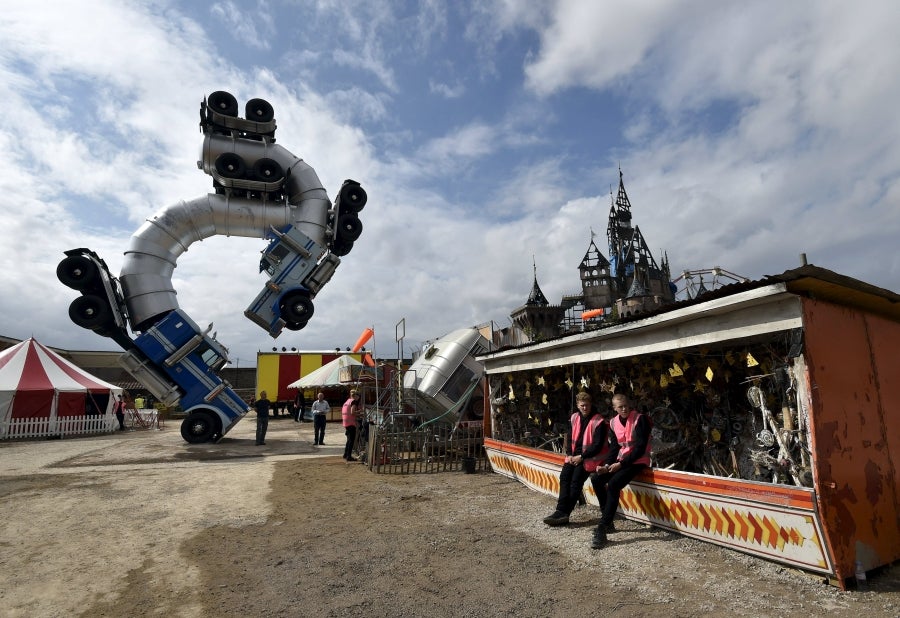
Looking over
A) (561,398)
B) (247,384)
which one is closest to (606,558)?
(561,398)

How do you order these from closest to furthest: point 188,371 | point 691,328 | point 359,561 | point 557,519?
point 359,561, point 691,328, point 557,519, point 188,371

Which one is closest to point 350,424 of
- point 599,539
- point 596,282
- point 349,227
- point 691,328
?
point 599,539

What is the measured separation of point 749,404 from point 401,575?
4.79m

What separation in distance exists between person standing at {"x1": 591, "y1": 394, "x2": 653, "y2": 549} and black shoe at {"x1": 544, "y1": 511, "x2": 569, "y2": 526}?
0.50 metres

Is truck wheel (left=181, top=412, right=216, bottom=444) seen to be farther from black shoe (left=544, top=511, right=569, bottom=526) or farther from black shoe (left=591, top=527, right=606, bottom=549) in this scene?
black shoe (left=591, top=527, right=606, bottom=549)

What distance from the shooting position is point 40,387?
62.3 feet

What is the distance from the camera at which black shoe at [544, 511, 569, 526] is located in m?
6.18

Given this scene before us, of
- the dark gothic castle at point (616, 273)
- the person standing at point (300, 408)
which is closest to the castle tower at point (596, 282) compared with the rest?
the dark gothic castle at point (616, 273)

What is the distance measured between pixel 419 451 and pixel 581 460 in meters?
5.31

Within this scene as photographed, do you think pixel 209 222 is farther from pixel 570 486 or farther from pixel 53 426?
pixel 570 486

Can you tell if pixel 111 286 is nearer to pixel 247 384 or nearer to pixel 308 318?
pixel 308 318

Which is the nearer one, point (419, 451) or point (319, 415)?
point (419, 451)

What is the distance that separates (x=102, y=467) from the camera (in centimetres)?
1172

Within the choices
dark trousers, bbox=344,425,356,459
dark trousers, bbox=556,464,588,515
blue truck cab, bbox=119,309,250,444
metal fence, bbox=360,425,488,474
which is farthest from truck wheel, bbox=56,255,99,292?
dark trousers, bbox=556,464,588,515
